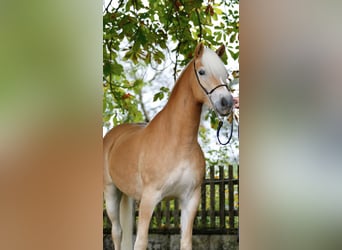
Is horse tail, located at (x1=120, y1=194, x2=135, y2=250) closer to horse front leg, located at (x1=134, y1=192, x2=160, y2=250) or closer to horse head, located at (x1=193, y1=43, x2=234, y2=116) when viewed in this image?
horse front leg, located at (x1=134, y1=192, x2=160, y2=250)

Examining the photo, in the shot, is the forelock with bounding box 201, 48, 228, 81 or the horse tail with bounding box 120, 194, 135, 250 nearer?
the forelock with bounding box 201, 48, 228, 81

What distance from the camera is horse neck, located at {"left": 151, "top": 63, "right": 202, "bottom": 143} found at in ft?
5.11

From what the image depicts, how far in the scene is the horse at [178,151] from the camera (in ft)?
4.95

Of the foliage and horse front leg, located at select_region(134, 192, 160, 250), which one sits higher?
the foliage

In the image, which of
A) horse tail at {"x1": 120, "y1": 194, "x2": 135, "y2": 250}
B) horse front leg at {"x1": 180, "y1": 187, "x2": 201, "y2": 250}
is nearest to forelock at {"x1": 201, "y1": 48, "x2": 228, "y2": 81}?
horse front leg at {"x1": 180, "y1": 187, "x2": 201, "y2": 250}

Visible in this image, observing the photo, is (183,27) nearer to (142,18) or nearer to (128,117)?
(142,18)

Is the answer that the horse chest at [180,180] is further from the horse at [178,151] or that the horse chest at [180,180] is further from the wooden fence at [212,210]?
the wooden fence at [212,210]

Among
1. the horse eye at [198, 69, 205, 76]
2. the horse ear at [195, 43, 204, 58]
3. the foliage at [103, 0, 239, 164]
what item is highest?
the foliage at [103, 0, 239, 164]

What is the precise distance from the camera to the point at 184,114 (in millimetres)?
1568
